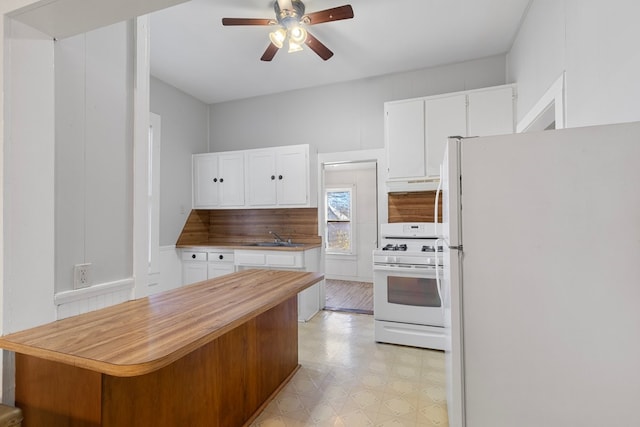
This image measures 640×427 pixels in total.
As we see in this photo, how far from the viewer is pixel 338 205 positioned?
20.1 feet

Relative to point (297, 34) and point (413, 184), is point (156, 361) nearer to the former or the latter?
point (297, 34)

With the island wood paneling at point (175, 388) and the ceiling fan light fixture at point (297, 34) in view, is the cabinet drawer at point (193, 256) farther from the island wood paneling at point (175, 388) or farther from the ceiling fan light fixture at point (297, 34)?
the ceiling fan light fixture at point (297, 34)

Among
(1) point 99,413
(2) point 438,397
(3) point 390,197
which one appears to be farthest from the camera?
(3) point 390,197

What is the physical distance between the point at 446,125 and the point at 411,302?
1.89m

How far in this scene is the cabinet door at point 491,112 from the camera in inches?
117

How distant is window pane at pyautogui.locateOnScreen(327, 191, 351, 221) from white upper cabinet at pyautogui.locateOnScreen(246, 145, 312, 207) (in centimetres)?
228

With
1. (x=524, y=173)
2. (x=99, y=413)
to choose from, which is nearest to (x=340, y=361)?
(x=99, y=413)

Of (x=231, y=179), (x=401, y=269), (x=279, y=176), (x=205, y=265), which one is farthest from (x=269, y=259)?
(x=401, y=269)

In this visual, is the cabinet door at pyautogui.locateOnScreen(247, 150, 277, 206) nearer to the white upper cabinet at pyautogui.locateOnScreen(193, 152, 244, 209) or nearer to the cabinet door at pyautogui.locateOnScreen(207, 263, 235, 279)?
the white upper cabinet at pyautogui.locateOnScreen(193, 152, 244, 209)

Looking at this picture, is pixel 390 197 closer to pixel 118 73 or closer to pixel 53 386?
pixel 118 73

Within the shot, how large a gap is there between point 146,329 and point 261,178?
3.01m

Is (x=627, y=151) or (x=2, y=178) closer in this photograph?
(x=627, y=151)

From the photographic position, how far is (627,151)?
3.38 ft

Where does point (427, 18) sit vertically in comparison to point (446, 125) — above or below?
above
